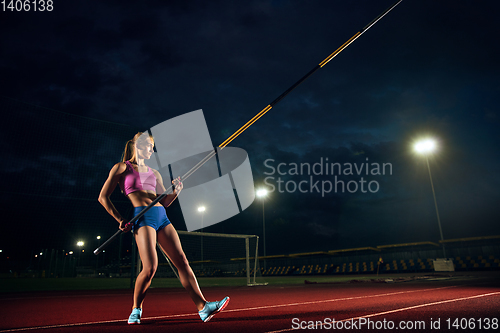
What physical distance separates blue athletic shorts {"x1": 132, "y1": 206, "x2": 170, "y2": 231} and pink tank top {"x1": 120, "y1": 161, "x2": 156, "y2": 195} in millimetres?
248

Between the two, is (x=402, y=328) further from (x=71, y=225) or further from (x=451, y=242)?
(x=451, y=242)

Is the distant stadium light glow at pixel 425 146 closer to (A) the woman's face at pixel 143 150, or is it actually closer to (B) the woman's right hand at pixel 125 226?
(A) the woman's face at pixel 143 150

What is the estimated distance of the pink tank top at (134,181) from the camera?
3713mm

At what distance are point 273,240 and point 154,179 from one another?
4220cm

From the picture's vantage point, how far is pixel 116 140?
16.0m

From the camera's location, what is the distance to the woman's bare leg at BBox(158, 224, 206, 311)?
3.60m

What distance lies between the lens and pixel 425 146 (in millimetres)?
21719

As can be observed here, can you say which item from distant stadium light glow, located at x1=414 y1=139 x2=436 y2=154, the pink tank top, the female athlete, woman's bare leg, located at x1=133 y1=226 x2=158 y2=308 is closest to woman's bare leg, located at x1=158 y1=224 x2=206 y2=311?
the female athlete

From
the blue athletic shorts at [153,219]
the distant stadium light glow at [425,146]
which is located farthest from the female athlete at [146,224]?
the distant stadium light glow at [425,146]

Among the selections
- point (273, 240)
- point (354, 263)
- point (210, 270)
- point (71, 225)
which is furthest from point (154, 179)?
point (273, 240)

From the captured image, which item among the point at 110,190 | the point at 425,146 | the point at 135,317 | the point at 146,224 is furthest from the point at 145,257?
the point at 425,146

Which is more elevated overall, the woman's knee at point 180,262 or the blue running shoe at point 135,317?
the woman's knee at point 180,262

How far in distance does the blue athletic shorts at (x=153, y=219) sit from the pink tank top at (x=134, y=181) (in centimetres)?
25

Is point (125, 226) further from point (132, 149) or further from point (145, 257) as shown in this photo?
point (132, 149)
